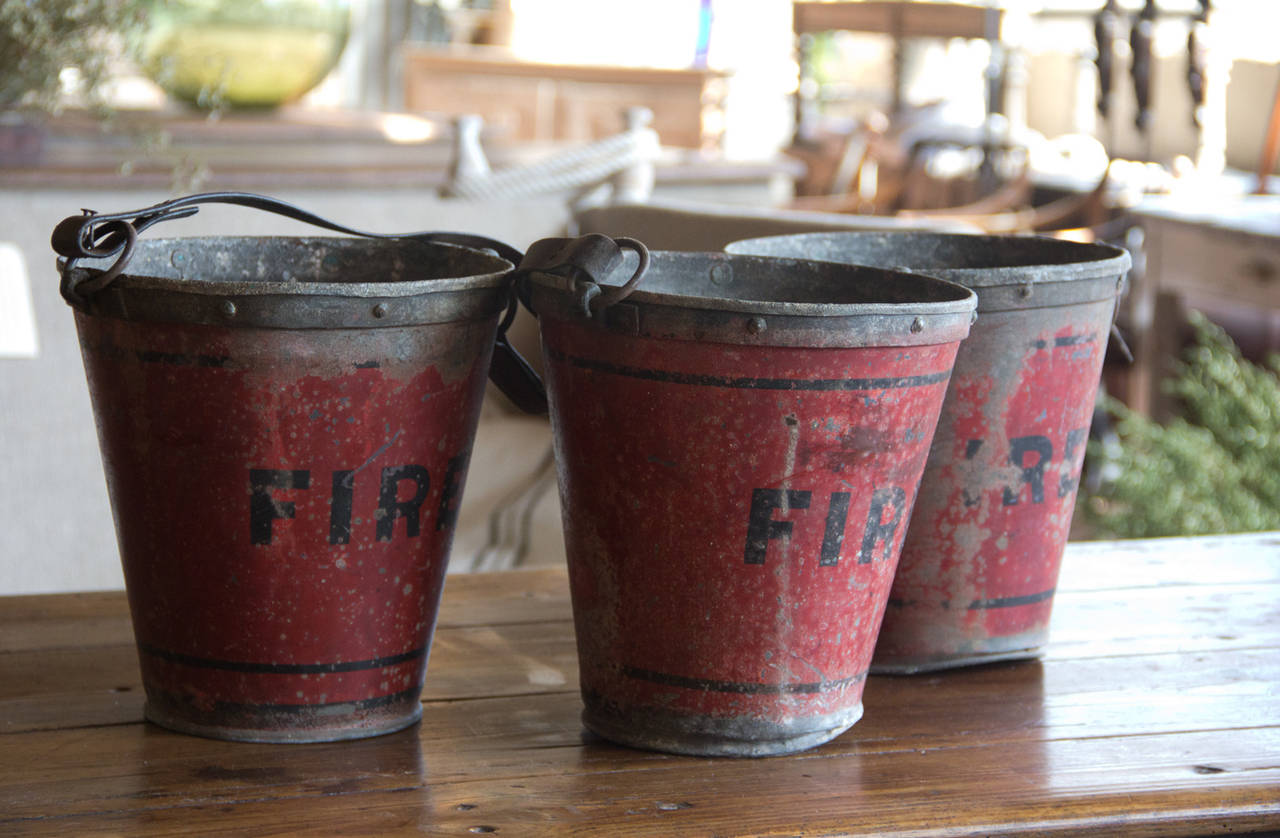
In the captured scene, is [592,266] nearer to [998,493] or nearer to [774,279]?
[774,279]

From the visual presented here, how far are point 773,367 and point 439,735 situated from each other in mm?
305

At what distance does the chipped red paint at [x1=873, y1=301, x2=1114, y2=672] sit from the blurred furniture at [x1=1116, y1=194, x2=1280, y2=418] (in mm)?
1800

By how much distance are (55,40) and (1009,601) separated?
149cm

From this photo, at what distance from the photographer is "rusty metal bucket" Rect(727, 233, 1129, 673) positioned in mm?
897

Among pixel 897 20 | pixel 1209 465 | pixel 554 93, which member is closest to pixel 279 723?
pixel 1209 465

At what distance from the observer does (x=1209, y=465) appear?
2.38 metres

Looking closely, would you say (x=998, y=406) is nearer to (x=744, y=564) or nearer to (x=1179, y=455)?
(x=744, y=564)

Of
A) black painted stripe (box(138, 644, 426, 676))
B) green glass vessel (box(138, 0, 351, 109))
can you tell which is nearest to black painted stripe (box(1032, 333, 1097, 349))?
black painted stripe (box(138, 644, 426, 676))

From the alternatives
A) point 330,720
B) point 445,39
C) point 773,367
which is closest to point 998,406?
point 773,367

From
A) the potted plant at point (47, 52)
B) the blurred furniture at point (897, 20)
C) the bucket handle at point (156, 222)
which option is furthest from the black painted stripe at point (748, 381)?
the blurred furniture at point (897, 20)

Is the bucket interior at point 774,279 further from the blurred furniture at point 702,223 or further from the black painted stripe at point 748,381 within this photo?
the blurred furniture at point 702,223

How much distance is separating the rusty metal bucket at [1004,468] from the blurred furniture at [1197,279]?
1791mm

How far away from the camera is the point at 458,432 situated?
2.62ft

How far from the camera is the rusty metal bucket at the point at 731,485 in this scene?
73 centimetres
